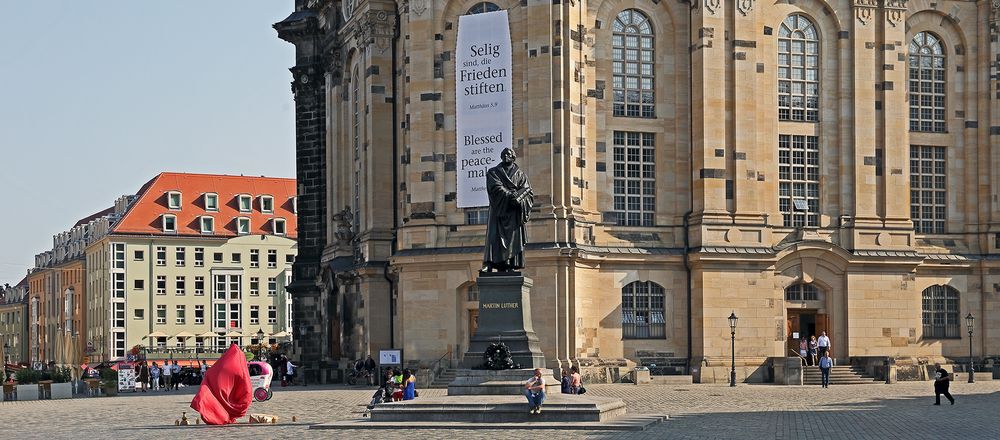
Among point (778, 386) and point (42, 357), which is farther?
point (42, 357)

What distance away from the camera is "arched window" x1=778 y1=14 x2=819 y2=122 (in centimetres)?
6950

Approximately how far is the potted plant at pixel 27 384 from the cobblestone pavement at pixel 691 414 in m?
2.75

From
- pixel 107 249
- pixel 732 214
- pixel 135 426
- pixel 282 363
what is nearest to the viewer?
pixel 135 426

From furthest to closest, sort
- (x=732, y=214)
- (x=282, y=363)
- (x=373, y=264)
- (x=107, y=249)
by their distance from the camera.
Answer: (x=107, y=249), (x=282, y=363), (x=373, y=264), (x=732, y=214)

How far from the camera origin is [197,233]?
417 ft

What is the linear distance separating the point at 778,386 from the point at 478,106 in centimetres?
1556

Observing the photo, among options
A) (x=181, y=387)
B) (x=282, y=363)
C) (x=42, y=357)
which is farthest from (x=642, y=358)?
(x=42, y=357)

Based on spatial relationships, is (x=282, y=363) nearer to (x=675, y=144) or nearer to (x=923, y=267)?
(x=675, y=144)

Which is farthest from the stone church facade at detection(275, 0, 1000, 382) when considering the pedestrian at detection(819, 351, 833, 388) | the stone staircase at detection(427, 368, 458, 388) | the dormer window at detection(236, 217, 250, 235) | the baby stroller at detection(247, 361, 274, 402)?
the dormer window at detection(236, 217, 250, 235)

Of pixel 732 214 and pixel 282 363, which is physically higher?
pixel 732 214

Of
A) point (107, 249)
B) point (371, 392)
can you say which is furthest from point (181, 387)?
point (107, 249)

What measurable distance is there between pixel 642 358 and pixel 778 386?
5.82 metres

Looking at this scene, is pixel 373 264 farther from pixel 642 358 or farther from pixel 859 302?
pixel 859 302

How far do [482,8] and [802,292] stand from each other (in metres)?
17.0
